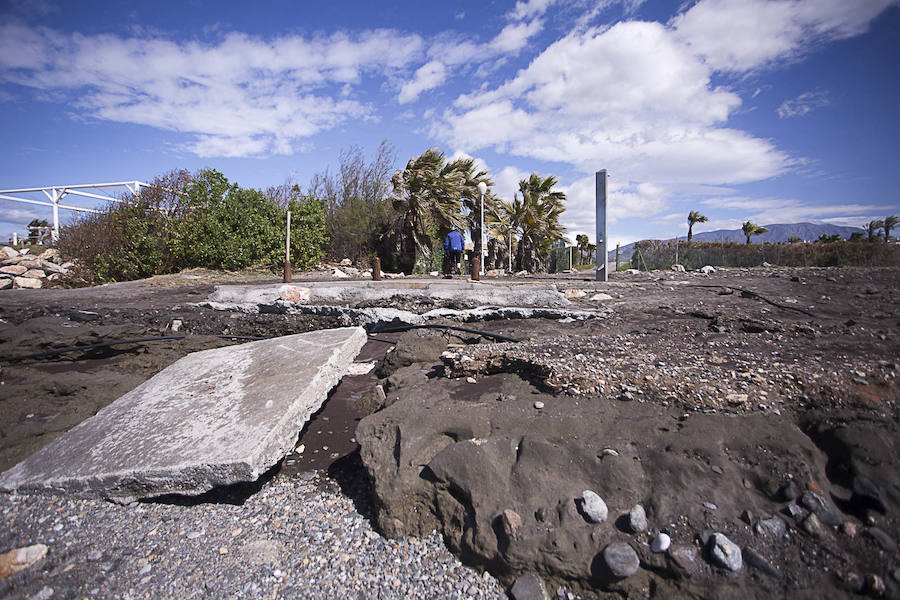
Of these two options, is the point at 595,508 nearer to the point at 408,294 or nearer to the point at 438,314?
the point at 438,314

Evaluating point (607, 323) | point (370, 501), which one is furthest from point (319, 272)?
point (370, 501)

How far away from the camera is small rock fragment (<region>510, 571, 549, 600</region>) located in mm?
1723

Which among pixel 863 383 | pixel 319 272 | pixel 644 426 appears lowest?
pixel 644 426

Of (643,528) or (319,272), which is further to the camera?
(319,272)

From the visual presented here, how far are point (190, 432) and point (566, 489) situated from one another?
230cm

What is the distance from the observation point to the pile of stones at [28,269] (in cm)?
1159

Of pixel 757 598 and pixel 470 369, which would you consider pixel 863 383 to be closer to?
pixel 757 598

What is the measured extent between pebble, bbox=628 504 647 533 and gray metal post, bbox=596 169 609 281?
8311 millimetres

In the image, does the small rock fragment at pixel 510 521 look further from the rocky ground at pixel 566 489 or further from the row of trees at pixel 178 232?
the row of trees at pixel 178 232

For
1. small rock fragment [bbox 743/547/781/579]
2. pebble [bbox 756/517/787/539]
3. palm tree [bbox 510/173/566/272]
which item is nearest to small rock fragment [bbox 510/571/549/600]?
small rock fragment [bbox 743/547/781/579]

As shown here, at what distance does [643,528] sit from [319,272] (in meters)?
14.3

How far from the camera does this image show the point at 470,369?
10.5 ft

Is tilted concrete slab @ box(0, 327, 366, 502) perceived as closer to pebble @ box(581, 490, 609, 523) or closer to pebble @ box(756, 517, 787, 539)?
pebble @ box(581, 490, 609, 523)

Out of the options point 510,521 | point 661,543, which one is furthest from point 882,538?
point 510,521
